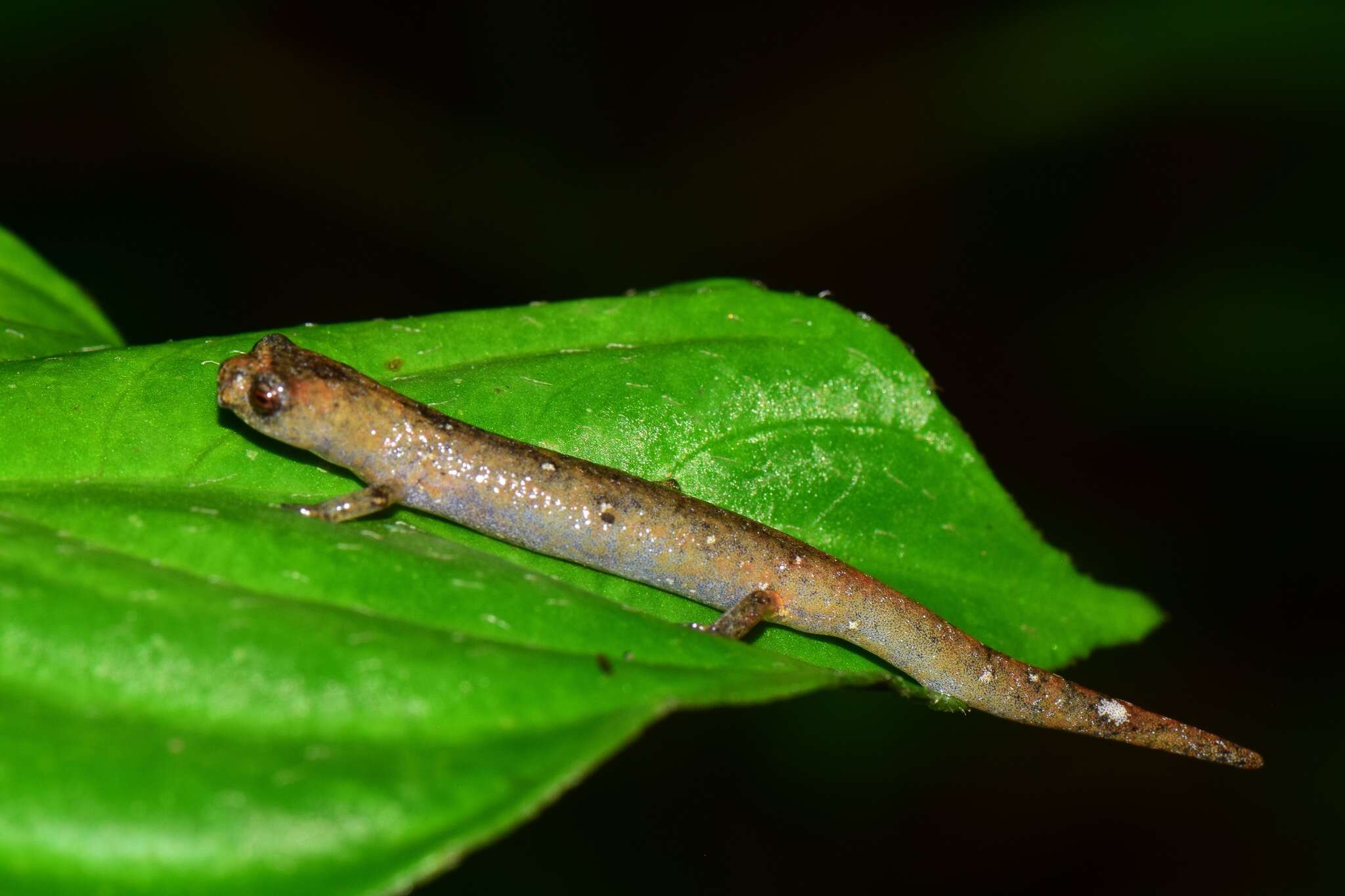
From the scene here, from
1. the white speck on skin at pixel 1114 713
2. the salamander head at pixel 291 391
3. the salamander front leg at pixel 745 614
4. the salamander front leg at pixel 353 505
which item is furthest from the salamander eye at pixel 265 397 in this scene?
the white speck on skin at pixel 1114 713

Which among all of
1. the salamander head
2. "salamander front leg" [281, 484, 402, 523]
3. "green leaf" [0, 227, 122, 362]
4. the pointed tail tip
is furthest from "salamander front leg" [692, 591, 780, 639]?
"green leaf" [0, 227, 122, 362]

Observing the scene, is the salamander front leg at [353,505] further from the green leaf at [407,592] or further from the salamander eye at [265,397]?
the salamander eye at [265,397]

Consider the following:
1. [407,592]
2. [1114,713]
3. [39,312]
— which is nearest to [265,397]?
[407,592]

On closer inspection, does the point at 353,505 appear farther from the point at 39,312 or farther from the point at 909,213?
the point at 909,213

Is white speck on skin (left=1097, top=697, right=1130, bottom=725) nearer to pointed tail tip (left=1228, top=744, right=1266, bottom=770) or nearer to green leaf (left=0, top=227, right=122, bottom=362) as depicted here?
Result: pointed tail tip (left=1228, top=744, right=1266, bottom=770)

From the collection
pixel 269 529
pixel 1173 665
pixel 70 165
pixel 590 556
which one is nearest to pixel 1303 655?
pixel 1173 665

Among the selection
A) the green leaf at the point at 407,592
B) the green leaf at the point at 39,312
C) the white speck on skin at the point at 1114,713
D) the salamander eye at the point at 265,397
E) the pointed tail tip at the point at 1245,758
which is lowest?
the pointed tail tip at the point at 1245,758
